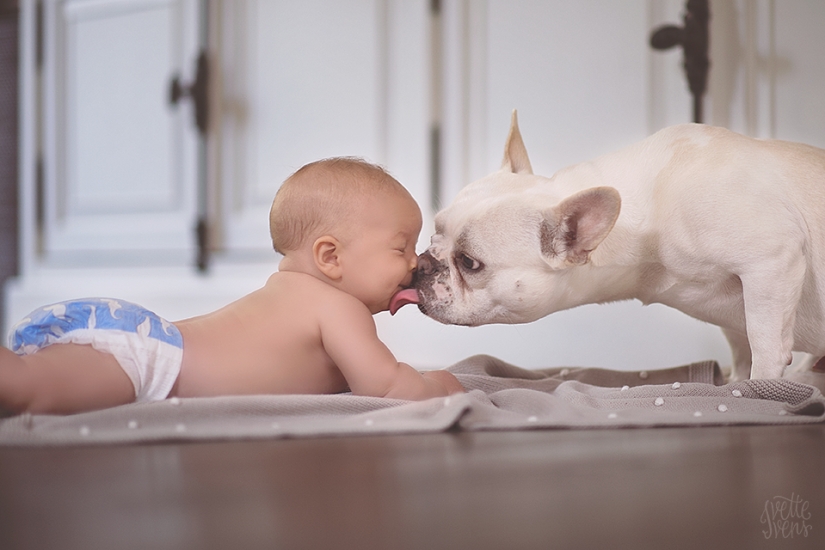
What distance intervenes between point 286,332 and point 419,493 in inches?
20.0

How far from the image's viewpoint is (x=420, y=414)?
34.2 inches

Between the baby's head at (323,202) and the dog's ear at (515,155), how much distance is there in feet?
1.04

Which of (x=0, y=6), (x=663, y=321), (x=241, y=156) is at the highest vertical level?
(x=0, y=6)

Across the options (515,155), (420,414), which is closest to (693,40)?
(515,155)

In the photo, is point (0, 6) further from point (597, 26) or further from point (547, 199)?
point (547, 199)

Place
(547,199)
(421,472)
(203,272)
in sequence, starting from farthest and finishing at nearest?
(203,272)
(547,199)
(421,472)

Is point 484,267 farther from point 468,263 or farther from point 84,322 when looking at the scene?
point 84,322

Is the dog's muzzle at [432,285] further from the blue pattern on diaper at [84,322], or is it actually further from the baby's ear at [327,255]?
the blue pattern on diaper at [84,322]

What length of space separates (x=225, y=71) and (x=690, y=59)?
5.17 feet

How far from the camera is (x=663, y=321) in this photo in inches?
84.4

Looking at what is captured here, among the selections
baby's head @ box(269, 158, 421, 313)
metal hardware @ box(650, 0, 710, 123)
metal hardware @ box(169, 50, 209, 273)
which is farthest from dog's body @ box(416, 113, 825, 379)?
metal hardware @ box(169, 50, 209, 273)

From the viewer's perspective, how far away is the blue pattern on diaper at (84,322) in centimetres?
93

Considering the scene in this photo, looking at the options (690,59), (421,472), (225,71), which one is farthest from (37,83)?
(421,472)

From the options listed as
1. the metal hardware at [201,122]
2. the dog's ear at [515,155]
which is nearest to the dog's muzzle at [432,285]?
the dog's ear at [515,155]
